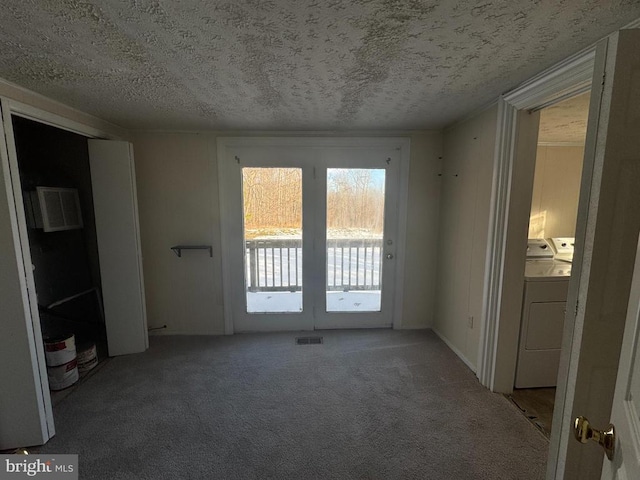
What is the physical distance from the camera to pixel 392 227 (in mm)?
3053

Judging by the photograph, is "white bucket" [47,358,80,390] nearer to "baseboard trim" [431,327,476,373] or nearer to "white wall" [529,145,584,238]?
"baseboard trim" [431,327,476,373]

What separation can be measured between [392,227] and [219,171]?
1.87 m

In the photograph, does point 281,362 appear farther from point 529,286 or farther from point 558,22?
point 558,22

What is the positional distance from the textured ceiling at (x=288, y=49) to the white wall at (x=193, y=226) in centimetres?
76

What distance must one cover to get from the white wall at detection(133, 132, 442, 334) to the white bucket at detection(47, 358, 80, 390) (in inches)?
33.2

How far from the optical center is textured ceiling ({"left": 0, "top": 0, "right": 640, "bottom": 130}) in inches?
40.8

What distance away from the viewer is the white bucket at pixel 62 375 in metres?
2.16

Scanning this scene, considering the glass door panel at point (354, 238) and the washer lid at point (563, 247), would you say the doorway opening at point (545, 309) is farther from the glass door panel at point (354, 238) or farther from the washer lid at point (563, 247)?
the glass door panel at point (354, 238)

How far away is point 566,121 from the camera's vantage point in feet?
7.70

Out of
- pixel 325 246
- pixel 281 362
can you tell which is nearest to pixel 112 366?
pixel 281 362

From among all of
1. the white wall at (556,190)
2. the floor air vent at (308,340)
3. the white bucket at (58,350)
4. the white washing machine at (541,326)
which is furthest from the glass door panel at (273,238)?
the white wall at (556,190)

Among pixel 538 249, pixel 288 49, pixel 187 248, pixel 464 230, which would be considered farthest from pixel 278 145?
pixel 538 249

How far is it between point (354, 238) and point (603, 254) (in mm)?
2194
